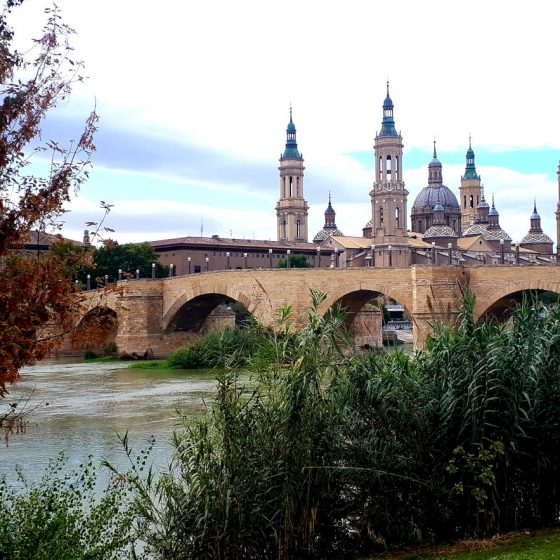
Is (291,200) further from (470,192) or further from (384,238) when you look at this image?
(470,192)

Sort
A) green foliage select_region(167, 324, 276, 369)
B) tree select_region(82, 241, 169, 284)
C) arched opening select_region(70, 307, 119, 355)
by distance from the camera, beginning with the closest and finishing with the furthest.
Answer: arched opening select_region(70, 307, 119, 355) → green foliage select_region(167, 324, 276, 369) → tree select_region(82, 241, 169, 284)

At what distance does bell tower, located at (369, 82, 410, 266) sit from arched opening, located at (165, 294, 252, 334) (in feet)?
103

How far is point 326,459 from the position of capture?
26.7 ft

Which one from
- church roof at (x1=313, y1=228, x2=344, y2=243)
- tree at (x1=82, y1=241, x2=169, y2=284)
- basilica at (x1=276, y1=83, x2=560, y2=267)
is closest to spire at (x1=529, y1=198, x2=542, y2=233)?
basilica at (x1=276, y1=83, x2=560, y2=267)

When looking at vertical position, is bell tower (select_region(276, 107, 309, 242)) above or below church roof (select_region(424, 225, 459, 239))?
above

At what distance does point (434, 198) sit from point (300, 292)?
62.3m

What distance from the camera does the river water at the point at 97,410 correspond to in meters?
14.7

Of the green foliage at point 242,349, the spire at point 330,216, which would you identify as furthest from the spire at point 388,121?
the green foliage at point 242,349

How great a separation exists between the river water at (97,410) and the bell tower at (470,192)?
3063 inches

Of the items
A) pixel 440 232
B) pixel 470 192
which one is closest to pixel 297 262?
pixel 440 232

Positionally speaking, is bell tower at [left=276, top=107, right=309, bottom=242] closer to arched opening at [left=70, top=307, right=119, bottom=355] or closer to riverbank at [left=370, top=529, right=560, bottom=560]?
riverbank at [left=370, top=529, right=560, bottom=560]

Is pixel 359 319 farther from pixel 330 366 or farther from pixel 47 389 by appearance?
pixel 330 366

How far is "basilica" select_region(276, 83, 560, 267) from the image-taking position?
249ft

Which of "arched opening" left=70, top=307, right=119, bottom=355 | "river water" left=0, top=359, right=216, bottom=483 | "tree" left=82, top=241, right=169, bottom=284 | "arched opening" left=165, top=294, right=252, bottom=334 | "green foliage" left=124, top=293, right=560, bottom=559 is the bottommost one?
"river water" left=0, top=359, right=216, bottom=483
